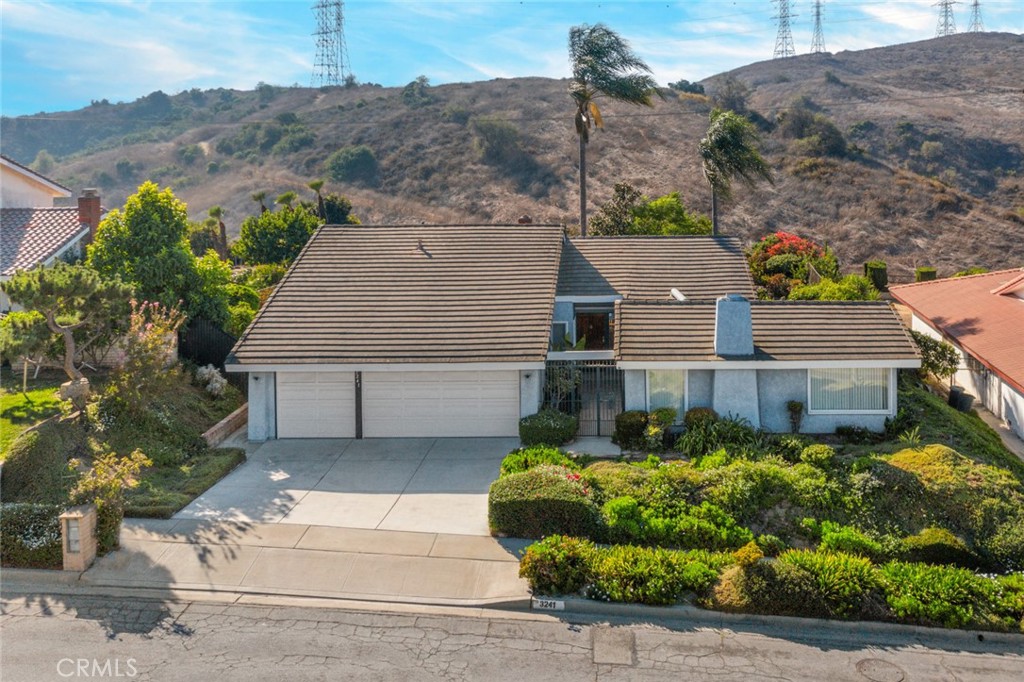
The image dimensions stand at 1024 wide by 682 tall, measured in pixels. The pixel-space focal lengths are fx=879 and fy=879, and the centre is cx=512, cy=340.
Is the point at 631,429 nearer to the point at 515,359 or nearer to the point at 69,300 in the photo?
the point at 515,359

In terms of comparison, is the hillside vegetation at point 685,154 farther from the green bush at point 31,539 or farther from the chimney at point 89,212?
the green bush at point 31,539

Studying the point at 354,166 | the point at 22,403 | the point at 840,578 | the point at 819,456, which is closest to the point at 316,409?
the point at 22,403

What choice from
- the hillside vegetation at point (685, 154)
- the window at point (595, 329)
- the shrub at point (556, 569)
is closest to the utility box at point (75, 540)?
the shrub at point (556, 569)

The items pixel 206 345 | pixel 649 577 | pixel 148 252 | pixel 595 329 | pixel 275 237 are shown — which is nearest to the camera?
pixel 649 577

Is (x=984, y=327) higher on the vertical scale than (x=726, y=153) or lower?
lower

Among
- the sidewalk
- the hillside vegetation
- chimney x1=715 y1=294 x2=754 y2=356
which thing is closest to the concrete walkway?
the sidewalk

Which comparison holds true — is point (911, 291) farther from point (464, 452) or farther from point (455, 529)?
point (455, 529)
